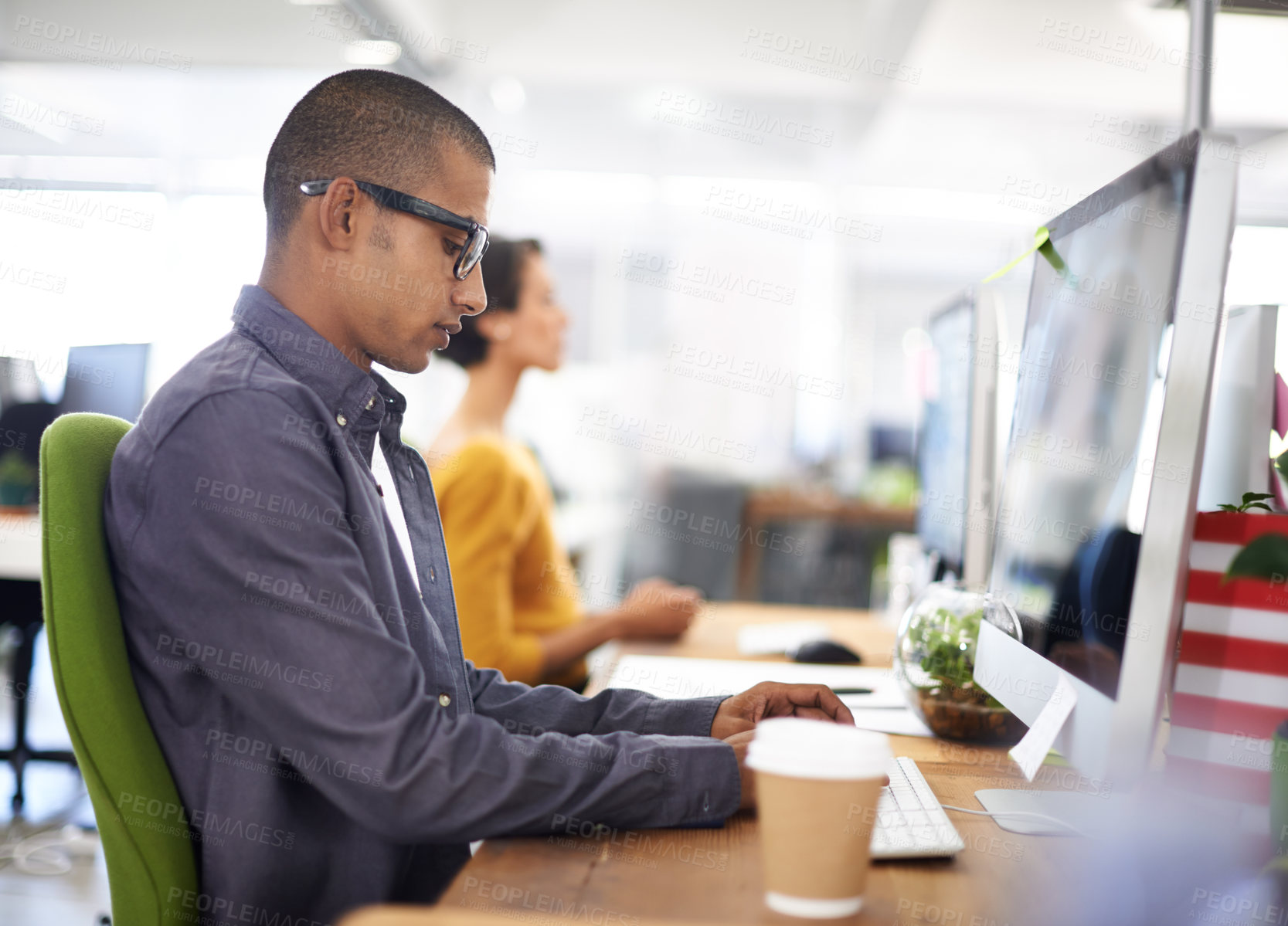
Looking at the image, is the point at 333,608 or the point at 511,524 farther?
the point at 511,524

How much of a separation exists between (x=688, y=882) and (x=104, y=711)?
1.67 feet

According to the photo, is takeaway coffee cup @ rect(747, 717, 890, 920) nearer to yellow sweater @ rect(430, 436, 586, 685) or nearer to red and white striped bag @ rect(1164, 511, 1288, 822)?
red and white striped bag @ rect(1164, 511, 1288, 822)

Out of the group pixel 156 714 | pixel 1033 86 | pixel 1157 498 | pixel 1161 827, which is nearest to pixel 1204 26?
pixel 1157 498

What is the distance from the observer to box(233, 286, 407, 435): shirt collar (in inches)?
38.5

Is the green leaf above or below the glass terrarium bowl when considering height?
above

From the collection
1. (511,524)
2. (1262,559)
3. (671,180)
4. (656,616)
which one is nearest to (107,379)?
(511,524)

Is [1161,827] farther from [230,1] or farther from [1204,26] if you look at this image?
[230,1]

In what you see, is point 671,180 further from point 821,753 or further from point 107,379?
point 821,753

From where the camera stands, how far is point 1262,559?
0.81 m

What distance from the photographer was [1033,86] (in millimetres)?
4641

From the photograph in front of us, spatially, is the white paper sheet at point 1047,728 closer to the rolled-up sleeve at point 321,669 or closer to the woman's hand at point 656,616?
the rolled-up sleeve at point 321,669

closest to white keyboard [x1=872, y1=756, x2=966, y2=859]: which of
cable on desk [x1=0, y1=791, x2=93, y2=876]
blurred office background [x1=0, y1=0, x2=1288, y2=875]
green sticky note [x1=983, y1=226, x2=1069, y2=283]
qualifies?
green sticky note [x1=983, y1=226, x2=1069, y2=283]

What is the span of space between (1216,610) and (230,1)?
182 inches

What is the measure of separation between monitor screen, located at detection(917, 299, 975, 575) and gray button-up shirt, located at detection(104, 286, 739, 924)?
0.92m
